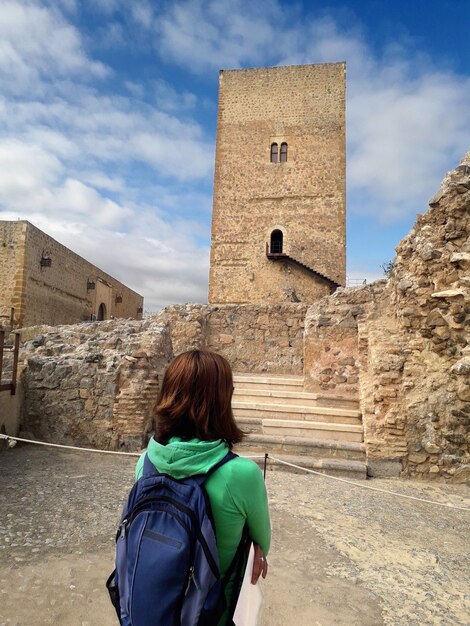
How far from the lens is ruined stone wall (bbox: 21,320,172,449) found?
6.01 metres

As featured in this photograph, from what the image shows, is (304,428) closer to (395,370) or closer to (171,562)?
(395,370)

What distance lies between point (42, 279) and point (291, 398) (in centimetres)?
1360

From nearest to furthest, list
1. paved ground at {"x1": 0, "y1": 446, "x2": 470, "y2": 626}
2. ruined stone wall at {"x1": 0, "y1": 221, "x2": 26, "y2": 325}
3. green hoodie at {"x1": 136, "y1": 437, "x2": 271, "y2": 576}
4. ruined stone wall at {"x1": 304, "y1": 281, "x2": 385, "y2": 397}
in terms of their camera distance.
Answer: green hoodie at {"x1": 136, "y1": 437, "x2": 271, "y2": 576}
paved ground at {"x1": 0, "y1": 446, "x2": 470, "y2": 626}
ruined stone wall at {"x1": 304, "y1": 281, "x2": 385, "y2": 397}
ruined stone wall at {"x1": 0, "y1": 221, "x2": 26, "y2": 325}

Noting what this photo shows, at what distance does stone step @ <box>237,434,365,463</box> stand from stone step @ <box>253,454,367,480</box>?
6.7 inches

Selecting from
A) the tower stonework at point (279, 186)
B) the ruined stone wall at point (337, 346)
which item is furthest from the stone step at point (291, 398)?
the tower stonework at point (279, 186)

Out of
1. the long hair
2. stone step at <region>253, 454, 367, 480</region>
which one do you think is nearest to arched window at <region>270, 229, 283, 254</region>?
stone step at <region>253, 454, 367, 480</region>

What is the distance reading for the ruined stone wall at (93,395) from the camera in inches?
237

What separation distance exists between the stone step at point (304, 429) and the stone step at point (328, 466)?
0.67 meters

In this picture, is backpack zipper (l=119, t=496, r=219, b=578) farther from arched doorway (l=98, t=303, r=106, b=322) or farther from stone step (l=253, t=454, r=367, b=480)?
arched doorway (l=98, t=303, r=106, b=322)

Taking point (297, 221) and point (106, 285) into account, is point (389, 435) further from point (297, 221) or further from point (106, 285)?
point (106, 285)

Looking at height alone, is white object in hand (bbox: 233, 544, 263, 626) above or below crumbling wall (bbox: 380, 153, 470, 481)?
below

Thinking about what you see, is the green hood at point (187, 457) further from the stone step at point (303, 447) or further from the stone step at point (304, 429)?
the stone step at point (304, 429)

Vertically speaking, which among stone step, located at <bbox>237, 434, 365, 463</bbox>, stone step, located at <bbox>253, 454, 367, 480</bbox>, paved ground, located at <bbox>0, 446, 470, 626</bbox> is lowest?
paved ground, located at <bbox>0, 446, 470, 626</bbox>

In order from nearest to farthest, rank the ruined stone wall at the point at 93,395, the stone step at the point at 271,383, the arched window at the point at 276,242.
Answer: the ruined stone wall at the point at 93,395 → the stone step at the point at 271,383 → the arched window at the point at 276,242
